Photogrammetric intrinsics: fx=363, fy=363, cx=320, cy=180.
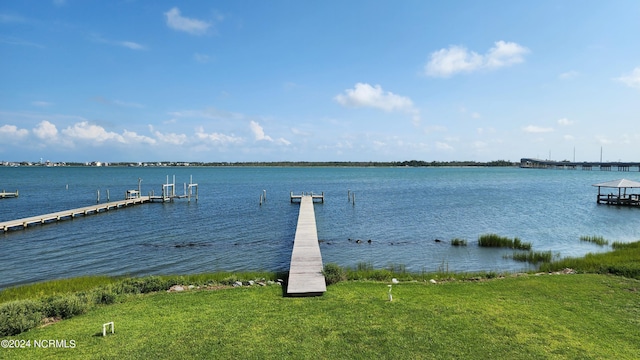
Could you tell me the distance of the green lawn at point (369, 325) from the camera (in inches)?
290

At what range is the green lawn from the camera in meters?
7.37

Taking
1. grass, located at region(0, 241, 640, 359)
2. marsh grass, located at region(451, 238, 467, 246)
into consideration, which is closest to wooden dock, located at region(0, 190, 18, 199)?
grass, located at region(0, 241, 640, 359)

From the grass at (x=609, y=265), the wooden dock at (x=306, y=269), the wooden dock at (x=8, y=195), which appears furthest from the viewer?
the wooden dock at (x=8, y=195)

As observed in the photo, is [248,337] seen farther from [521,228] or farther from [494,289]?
[521,228]

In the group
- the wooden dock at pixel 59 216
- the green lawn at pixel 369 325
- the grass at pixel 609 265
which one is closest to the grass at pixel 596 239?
the grass at pixel 609 265

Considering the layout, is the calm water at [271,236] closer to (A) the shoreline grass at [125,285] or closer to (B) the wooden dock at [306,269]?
(B) the wooden dock at [306,269]

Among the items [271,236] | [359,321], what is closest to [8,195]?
[271,236]

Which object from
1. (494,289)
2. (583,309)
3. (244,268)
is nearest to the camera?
(583,309)

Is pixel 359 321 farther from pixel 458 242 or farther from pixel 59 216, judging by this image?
pixel 59 216

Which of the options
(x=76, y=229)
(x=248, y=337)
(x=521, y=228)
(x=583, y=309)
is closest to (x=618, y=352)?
(x=583, y=309)

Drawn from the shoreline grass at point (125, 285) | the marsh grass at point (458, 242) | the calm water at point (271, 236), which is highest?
the shoreline grass at point (125, 285)

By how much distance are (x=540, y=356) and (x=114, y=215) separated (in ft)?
126

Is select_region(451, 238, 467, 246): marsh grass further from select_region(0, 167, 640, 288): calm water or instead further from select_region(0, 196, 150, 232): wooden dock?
select_region(0, 196, 150, 232): wooden dock

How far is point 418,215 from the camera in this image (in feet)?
115
